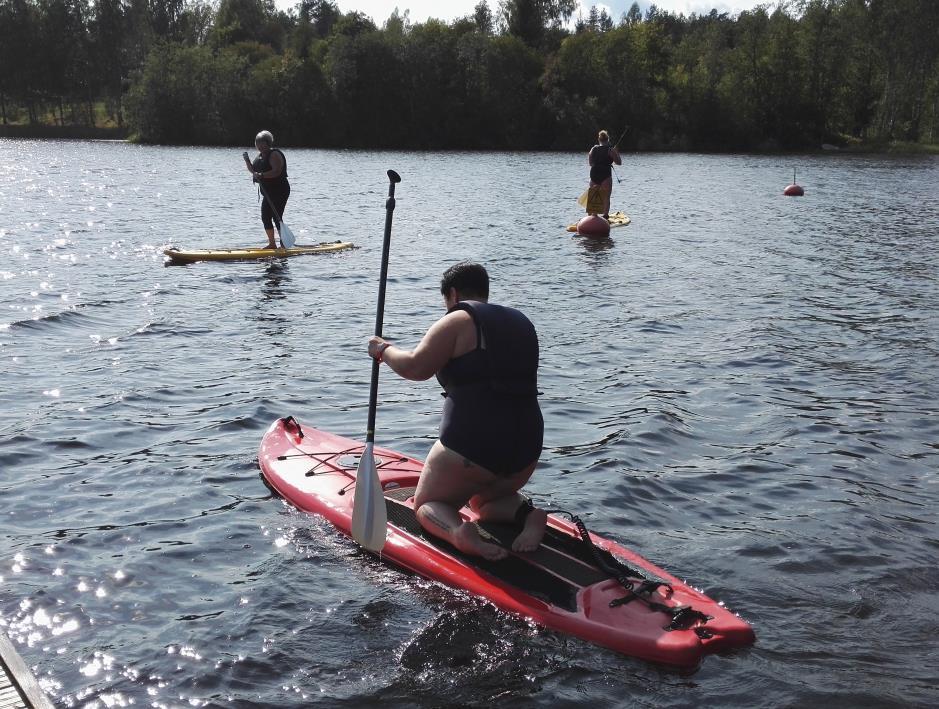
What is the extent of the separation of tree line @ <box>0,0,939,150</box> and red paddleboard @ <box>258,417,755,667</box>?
235ft

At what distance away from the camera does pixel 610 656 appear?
4992 millimetres

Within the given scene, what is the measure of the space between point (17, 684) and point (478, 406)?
105 inches

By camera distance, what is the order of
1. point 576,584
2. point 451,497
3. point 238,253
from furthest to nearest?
point 238,253, point 451,497, point 576,584

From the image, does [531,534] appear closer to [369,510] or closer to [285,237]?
[369,510]

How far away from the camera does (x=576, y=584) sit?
5.38 meters

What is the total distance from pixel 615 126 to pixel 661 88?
19.8ft

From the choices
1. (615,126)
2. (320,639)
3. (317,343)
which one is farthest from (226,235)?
(615,126)

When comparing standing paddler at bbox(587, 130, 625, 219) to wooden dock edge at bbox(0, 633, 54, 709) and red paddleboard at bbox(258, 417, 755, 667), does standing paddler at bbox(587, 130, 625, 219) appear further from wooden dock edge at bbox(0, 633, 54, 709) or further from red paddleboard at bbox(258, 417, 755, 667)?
wooden dock edge at bbox(0, 633, 54, 709)

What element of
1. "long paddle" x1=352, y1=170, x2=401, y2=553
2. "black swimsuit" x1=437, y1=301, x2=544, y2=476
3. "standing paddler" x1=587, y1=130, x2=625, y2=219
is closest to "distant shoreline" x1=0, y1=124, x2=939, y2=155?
"standing paddler" x1=587, y1=130, x2=625, y2=219

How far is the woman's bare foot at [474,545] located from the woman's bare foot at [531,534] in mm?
95

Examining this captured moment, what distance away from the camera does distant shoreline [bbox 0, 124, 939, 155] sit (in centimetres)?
7125

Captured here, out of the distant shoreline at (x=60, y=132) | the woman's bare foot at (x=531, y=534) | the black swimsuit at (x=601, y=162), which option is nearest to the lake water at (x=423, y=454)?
the woman's bare foot at (x=531, y=534)

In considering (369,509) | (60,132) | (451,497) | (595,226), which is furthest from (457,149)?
(451,497)

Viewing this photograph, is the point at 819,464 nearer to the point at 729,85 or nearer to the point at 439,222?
the point at 439,222
